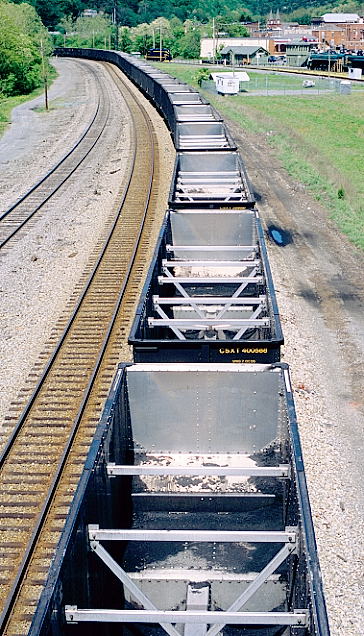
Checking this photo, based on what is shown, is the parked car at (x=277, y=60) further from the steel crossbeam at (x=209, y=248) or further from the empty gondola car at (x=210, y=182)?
the steel crossbeam at (x=209, y=248)

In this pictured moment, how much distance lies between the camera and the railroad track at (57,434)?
8.66 metres

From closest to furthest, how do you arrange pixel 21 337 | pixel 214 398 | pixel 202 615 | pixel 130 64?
pixel 202 615
pixel 214 398
pixel 21 337
pixel 130 64

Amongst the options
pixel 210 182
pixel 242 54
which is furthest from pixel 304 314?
pixel 242 54

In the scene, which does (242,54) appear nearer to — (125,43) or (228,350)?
(125,43)

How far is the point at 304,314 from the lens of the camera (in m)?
17.0

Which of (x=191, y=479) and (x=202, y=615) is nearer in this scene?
(x=202, y=615)

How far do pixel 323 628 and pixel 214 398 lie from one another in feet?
13.1

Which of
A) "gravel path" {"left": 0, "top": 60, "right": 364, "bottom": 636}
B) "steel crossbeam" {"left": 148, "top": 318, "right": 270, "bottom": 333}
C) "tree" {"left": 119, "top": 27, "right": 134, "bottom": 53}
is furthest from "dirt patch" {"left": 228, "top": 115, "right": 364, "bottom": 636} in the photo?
"tree" {"left": 119, "top": 27, "right": 134, "bottom": 53}

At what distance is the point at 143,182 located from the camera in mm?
28625

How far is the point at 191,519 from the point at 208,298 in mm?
4755

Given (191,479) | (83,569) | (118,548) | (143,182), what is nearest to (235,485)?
(191,479)

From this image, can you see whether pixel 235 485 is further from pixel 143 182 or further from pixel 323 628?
pixel 143 182

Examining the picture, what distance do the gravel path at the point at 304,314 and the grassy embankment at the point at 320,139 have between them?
1124 millimetres

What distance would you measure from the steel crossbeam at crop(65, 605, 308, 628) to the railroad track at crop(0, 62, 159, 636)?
2.47 metres
